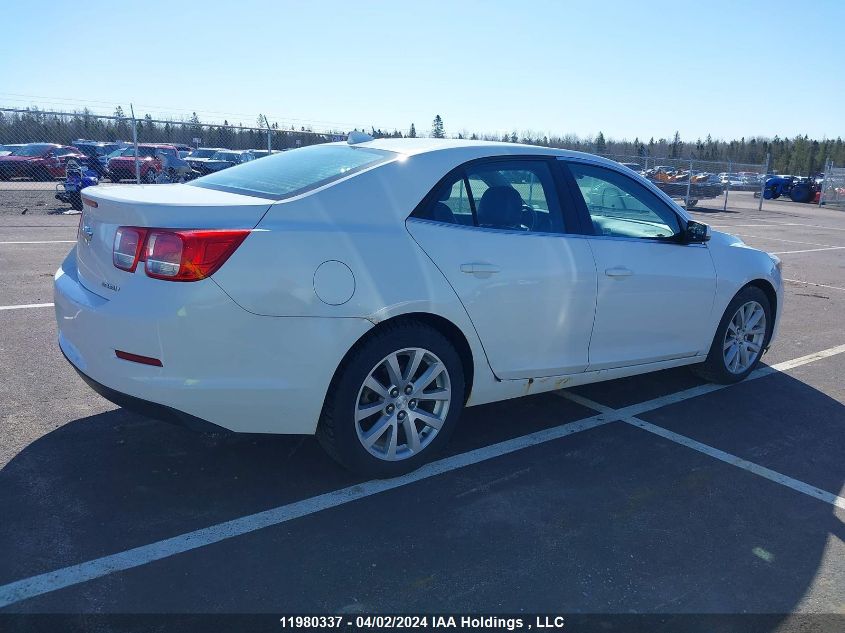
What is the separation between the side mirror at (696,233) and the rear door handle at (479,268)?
1.74 metres

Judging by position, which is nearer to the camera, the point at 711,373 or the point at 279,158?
the point at 279,158

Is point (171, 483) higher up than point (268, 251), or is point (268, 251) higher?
point (268, 251)

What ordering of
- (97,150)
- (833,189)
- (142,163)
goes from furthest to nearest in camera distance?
1. (833,189)
2. (142,163)
3. (97,150)

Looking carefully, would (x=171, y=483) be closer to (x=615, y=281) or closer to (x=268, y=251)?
(x=268, y=251)

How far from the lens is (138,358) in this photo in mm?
3035

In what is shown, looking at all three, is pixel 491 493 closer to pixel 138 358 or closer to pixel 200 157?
pixel 138 358

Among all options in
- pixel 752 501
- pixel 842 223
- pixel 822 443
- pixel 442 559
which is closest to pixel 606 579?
pixel 442 559

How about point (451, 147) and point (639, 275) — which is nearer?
point (451, 147)

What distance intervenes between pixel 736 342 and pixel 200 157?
25.4 meters

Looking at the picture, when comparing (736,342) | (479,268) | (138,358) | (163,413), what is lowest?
(736,342)

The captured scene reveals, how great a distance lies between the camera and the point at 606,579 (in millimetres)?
2840

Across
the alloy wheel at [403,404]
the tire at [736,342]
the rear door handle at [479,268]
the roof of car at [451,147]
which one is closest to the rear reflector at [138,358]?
the alloy wheel at [403,404]

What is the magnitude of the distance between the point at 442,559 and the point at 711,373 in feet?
10.5

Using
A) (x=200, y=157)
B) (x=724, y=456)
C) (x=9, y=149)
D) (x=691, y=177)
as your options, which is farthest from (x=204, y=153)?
(x=724, y=456)
